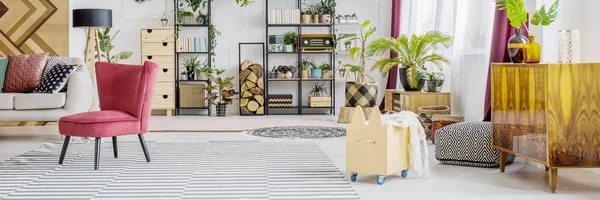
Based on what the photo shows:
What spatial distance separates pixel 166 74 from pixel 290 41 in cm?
186

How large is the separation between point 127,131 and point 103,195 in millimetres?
1258

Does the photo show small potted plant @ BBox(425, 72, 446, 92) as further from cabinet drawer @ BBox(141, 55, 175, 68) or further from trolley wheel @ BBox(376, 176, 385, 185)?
cabinet drawer @ BBox(141, 55, 175, 68)

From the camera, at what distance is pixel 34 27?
7965mm

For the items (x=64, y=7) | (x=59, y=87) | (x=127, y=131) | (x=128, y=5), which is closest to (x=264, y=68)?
(x=128, y=5)

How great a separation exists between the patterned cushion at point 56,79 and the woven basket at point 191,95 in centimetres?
348

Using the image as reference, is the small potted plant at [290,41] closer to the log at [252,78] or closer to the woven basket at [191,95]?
the log at [252,78]

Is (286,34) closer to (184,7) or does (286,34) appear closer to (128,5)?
(184,7)

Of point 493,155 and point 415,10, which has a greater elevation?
point 415,10

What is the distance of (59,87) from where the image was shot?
20.7 ft

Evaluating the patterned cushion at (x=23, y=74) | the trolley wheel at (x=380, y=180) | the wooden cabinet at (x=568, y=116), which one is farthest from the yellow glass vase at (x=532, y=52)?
the patterned cushion at (x=23, y=74)

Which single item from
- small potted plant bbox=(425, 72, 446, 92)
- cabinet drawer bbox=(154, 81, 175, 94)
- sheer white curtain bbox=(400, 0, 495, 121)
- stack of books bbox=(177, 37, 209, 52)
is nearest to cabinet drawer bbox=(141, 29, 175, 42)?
stack of books bbox=(177, 37, 209, 52)

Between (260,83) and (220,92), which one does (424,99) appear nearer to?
(260,83)

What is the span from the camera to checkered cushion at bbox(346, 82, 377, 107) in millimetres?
8242

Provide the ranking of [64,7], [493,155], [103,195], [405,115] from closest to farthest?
1. [103,195]
2. [405,115]
3. [493,155]
4. [64,7]
